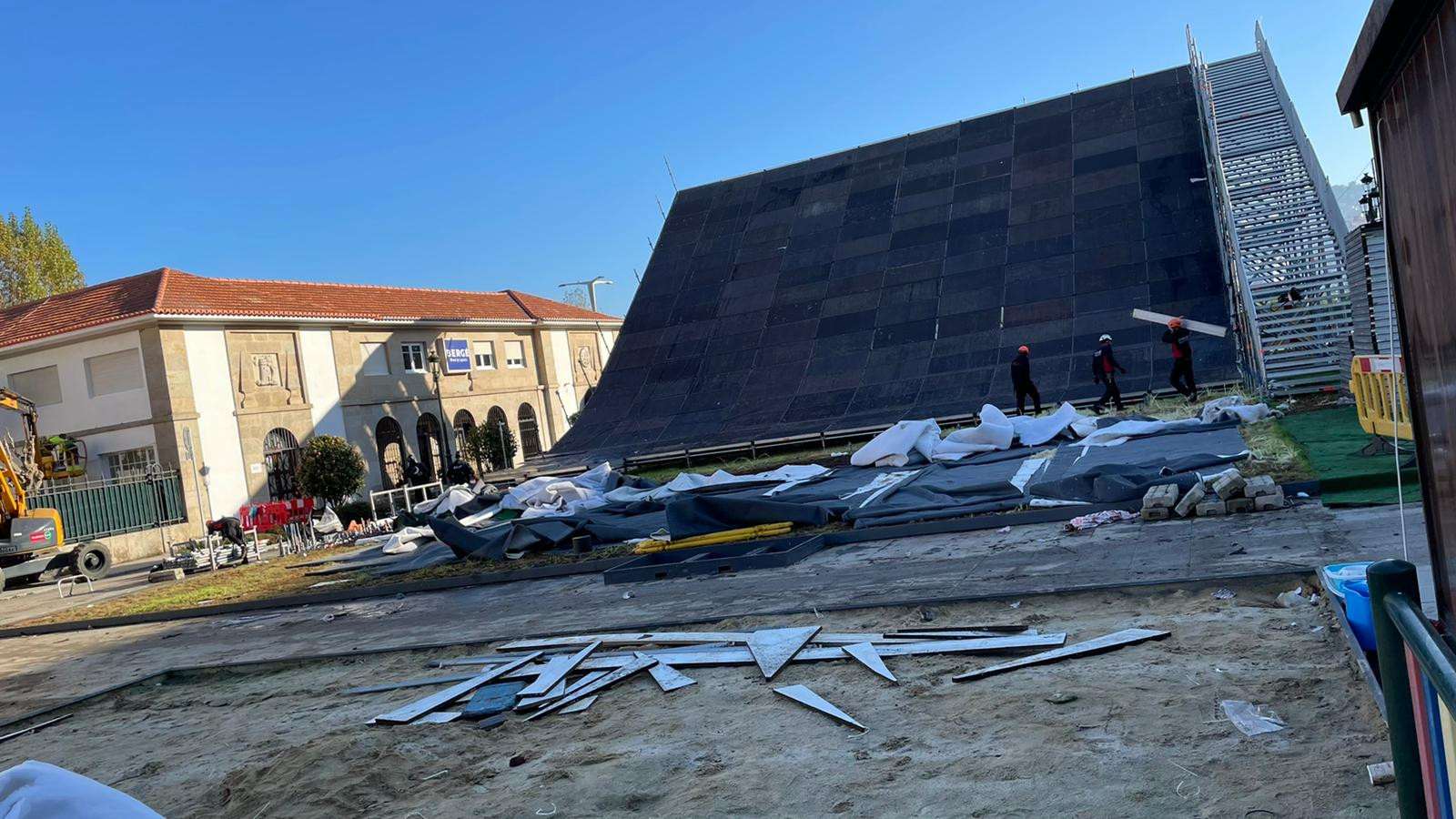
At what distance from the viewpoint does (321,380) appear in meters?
34.6

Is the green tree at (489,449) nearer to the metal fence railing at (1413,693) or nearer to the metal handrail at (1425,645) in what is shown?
the metal fence railing at (1413,693)

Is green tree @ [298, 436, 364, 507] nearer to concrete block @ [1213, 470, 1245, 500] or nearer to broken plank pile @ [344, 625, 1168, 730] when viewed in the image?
broken plank pile @ [344, 625, 1168, 730]

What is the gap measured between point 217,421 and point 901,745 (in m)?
30.1

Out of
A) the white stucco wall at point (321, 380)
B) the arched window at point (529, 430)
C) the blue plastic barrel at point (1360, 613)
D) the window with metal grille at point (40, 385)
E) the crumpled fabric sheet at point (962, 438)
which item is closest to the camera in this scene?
the blue plastic barrel at point (1360, 613)

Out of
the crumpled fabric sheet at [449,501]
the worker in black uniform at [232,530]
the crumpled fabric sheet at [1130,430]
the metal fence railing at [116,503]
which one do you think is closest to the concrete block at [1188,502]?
the crumpled fabric sheet at [1130,430]

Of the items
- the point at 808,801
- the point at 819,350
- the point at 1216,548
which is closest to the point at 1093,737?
the point at 808,801

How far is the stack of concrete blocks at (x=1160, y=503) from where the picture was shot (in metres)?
9.74

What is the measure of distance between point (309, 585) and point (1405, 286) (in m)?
14.5

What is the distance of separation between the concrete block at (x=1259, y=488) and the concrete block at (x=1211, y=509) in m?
0.21

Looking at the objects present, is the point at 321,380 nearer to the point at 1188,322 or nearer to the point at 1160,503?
the point at 1188,322

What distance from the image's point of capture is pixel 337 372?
3525 cm

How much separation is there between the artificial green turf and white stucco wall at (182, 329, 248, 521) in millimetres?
27129

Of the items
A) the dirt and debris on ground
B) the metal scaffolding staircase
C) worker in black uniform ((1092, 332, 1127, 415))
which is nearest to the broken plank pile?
the dirt and debris on ground

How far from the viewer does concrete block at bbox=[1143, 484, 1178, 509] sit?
32.0 ft
